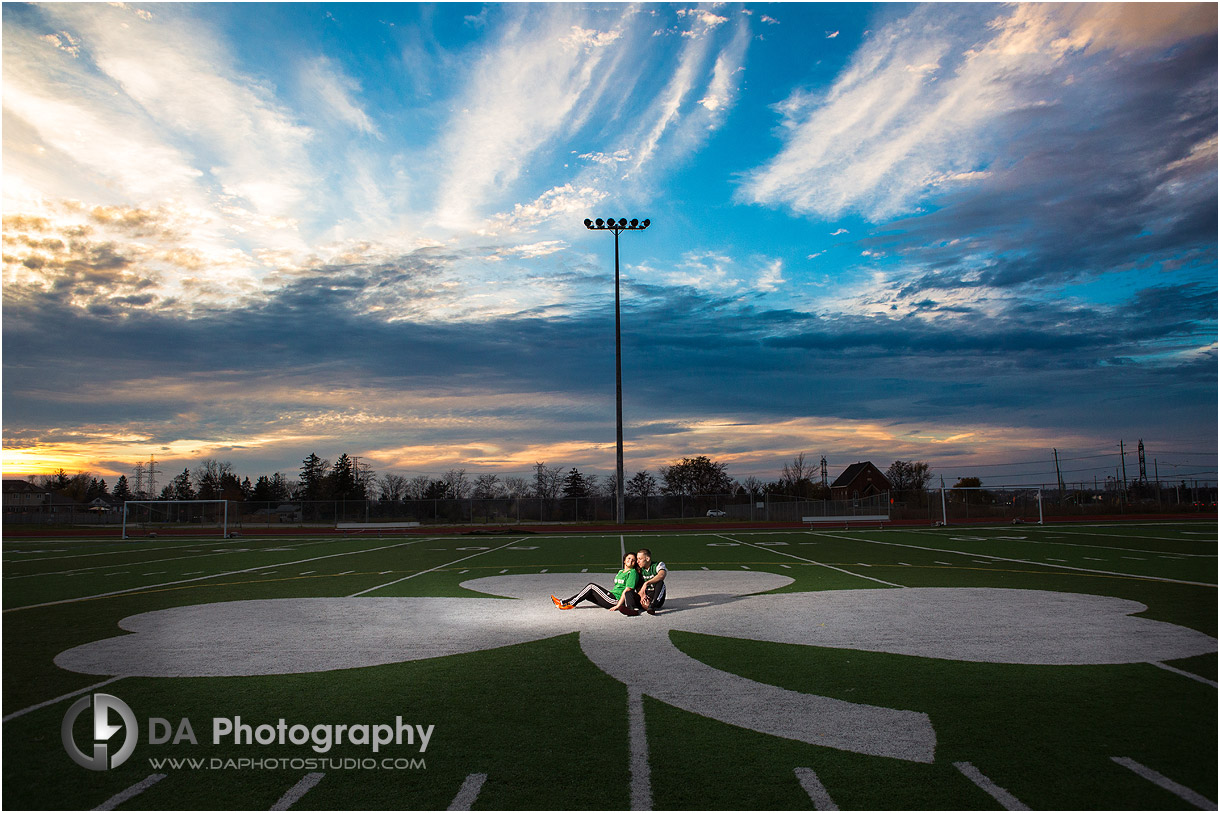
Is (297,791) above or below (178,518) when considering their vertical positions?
above

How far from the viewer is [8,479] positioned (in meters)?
106

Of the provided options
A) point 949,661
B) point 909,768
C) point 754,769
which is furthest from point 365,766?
point 949,661

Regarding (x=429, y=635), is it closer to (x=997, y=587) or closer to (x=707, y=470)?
(x=997, y=587)

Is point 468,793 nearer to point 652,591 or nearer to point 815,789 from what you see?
point 815,789

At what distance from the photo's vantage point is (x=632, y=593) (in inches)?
417

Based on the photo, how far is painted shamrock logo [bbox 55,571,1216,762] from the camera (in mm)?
5965

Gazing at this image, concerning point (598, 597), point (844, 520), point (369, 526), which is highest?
point (598, 597)

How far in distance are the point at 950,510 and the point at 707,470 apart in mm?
46179

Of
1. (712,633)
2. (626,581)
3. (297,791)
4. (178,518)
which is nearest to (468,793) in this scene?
(297,791)

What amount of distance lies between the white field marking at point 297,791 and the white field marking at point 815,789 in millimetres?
3108

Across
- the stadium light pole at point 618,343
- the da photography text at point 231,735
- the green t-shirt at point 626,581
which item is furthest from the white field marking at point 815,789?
the stadium light pole at point 618,343

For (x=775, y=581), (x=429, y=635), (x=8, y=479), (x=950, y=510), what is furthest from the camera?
(x=8, y=479)

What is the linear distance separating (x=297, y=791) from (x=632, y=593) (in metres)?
6.54

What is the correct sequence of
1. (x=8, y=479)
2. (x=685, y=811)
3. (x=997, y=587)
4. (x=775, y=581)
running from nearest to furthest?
(x=685, y=811), (x=997, y=587), (x=775, y=581), (x=8, y=479)
